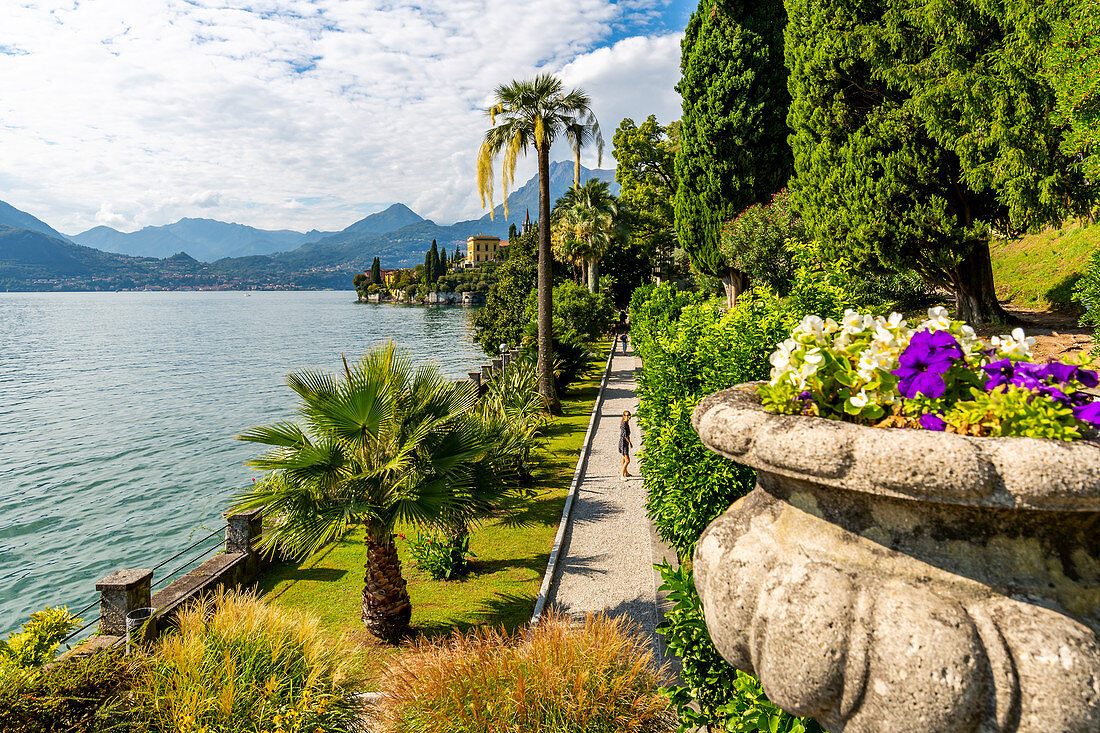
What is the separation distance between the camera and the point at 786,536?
240 cm

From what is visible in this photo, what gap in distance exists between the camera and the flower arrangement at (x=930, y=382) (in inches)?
82.8

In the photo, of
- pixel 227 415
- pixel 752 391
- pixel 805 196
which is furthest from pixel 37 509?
pixel 805 196

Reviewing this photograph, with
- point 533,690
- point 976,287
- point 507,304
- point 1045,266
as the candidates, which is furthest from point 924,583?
point 507,304

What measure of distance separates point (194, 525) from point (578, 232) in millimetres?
26390

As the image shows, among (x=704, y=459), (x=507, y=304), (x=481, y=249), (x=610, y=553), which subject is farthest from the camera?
(x=481, y=249)

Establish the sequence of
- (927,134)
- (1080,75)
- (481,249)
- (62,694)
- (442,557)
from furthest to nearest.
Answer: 1. (481,249)
2. (927,134)
3. (442,557)
4. (1080,75)
5. (62,694)

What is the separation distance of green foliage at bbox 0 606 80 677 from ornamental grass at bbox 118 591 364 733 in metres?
0.68

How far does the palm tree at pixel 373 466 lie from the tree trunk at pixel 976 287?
443 inches

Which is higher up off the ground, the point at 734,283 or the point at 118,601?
the point at 734,283

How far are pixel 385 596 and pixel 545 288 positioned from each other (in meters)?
12.0

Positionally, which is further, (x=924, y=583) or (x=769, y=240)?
(x=769, y=240)

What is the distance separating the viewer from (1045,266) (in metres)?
17.0

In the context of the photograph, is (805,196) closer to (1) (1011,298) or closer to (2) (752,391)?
(1) (1011,298)

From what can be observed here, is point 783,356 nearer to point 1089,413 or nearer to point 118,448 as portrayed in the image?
point 1089,413
